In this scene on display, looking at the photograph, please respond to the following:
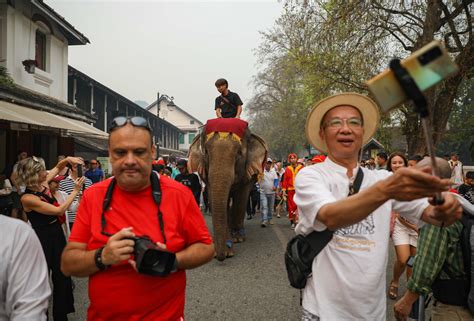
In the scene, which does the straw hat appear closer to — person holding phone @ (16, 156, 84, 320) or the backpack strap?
the backpack strap

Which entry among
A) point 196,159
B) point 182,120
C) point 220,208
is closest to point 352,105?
point 220,208

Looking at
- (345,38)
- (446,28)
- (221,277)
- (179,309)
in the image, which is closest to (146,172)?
(179,309)

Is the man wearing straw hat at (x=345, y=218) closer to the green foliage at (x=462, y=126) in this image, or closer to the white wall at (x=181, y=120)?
the green foliage at (x=462, y=126)

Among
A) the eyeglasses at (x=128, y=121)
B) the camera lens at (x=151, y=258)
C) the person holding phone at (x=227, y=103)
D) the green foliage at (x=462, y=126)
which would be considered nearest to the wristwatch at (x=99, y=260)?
the camera lens at (x=151, y=258)

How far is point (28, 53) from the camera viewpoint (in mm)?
12141

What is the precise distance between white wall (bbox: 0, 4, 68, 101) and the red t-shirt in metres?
11.4

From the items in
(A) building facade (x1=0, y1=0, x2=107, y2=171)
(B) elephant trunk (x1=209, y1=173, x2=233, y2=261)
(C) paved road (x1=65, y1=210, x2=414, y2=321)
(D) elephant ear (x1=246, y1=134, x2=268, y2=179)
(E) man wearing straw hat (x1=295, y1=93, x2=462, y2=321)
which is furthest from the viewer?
(A) building facade (x1=0, y1=0, x2=107, y2=171)

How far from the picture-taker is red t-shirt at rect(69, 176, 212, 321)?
1.85m

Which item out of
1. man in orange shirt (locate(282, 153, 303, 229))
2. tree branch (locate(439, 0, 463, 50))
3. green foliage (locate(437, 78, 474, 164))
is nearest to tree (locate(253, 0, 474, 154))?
tree branch (locate(439, 0, 463, 50))

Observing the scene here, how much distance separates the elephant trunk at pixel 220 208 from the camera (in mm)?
5855

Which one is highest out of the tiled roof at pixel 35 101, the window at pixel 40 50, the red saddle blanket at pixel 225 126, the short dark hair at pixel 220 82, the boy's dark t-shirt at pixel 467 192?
the window at pixel 40 50

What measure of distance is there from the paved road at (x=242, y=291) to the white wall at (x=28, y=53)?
29.2ft

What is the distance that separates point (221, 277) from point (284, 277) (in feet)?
3.20

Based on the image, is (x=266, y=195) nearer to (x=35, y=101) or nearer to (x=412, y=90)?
(x=35, y=101)
